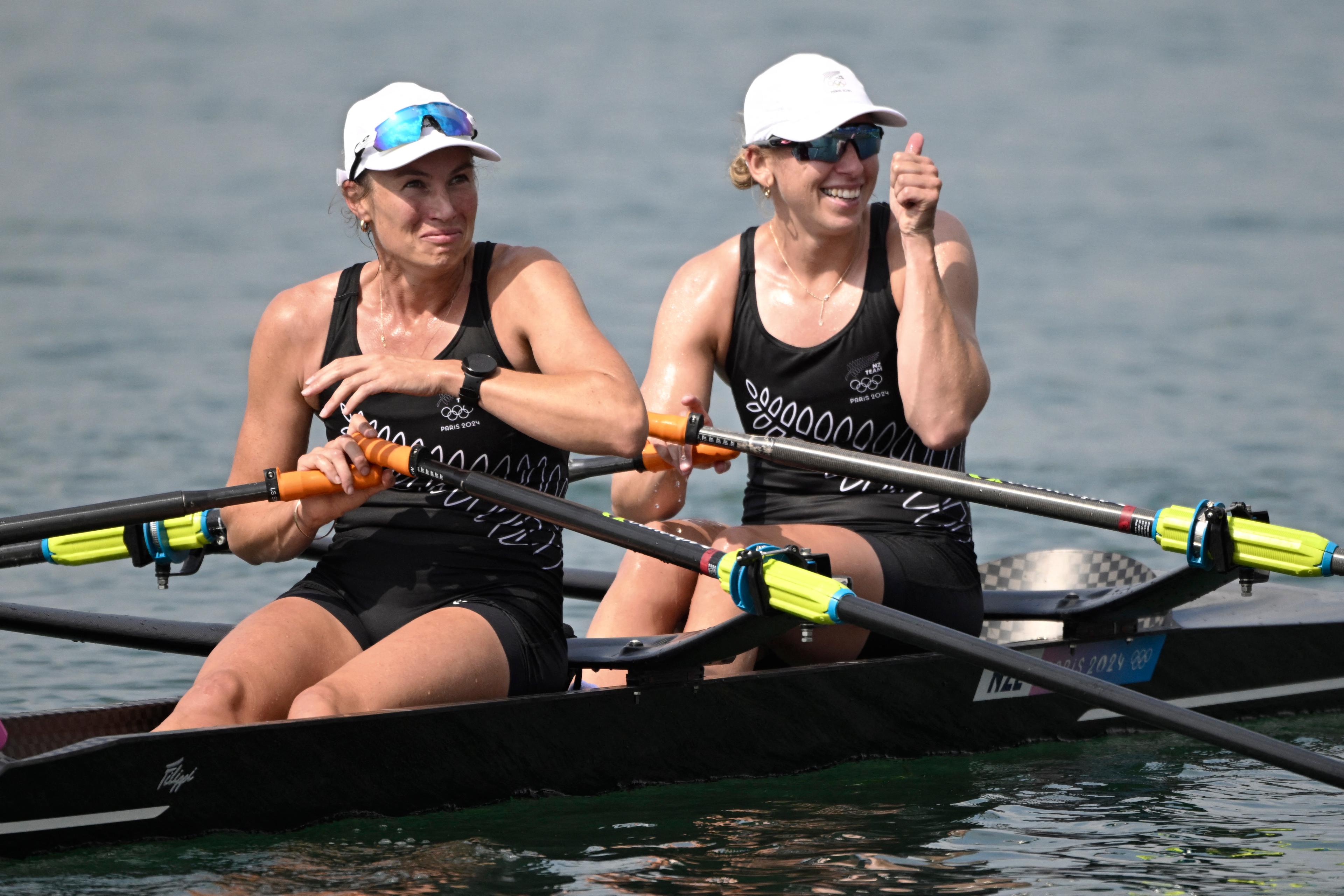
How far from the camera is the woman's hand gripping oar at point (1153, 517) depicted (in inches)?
175

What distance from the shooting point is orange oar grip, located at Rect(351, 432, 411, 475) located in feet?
13.6

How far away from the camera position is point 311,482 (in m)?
4.16

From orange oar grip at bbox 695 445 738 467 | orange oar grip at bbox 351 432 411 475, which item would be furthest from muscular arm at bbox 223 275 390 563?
orange oar grip at bbox 695 445 738 467

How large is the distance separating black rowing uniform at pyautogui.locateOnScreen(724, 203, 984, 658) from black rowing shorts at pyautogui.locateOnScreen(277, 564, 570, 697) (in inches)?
36.3

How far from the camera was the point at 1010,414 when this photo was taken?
10.0 meters

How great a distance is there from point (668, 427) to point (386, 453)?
94 centimetres

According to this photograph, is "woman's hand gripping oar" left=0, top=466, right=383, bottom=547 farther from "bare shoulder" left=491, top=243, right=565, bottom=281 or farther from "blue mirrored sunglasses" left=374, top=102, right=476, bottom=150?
"blue mirrored sunglasses" left=374, top=102, right=476, bottom=150

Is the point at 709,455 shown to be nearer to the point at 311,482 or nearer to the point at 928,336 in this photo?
the point at 928,336

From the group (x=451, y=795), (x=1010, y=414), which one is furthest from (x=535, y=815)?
(x=1010, y=414)

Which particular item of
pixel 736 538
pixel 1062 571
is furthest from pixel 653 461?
pixel 1062 571

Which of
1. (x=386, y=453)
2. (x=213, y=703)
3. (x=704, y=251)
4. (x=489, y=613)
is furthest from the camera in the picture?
(x=704, y=251)

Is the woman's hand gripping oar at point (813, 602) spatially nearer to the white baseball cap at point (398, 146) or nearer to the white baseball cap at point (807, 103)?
the white baseball cap at point (398, 146)

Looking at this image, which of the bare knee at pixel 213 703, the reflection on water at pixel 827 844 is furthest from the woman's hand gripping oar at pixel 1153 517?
the bare knee at pixel 213 703

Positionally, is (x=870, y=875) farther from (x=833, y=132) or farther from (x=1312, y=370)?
(x=1312, y=370)
